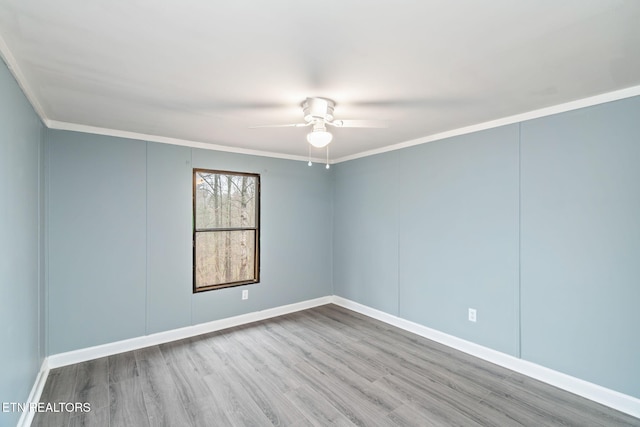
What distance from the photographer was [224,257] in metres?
4.04

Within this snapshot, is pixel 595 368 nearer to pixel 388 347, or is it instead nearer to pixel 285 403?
pixel 388 347

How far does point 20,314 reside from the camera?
6.65 feet

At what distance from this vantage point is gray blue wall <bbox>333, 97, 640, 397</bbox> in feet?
7.52

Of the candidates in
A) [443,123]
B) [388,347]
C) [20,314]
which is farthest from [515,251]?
[20,314]

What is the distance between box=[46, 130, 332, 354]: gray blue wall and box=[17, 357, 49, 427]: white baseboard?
0.23m

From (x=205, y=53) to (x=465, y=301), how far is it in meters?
3.28

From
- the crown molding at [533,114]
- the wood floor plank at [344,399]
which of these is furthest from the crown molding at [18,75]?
the crown molding at [533,114]

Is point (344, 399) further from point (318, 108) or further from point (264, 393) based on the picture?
point (318, 108)

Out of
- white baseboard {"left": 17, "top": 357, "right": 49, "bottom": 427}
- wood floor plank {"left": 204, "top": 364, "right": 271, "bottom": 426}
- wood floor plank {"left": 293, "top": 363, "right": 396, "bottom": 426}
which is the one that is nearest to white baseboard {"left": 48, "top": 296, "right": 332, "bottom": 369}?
white baseboard {"left": 17, "top": 357, "right": 49, "bottom": 427}

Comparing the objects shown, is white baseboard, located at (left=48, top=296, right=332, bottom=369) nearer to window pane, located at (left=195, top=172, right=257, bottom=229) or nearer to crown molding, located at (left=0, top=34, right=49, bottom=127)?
window pane, located at (left=195, top=172, right=257, bottom=229)

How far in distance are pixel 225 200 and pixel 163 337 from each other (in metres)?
1.79

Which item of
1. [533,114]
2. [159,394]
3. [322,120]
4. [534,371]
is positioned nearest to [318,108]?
[322,120]

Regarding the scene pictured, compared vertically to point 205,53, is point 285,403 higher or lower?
lower

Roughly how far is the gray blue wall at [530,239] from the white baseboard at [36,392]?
3.59 metres
